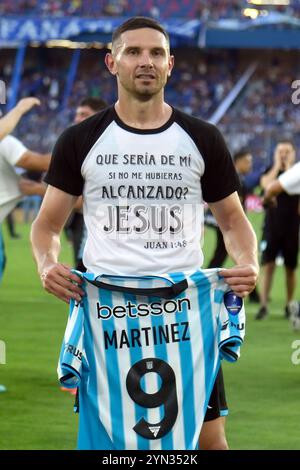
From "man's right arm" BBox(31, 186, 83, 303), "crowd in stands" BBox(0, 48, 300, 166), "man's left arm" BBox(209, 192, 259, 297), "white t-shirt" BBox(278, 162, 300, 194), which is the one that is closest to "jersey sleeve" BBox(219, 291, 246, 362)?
"man's left arm" BBox(209, 192, 259, 297)

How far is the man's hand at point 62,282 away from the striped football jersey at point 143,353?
59mm

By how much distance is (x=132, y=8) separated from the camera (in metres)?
54.7

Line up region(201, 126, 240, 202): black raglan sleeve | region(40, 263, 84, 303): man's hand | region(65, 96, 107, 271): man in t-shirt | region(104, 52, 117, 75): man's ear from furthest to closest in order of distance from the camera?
region(65, 96, 107, 271): man in t-shirt → region(104, 52, 117, 75): man's ear → region(201, 126, 240, 202): black raglan sleeve → region(40, 263, 84, 303): man's hand

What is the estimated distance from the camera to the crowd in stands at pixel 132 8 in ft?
179

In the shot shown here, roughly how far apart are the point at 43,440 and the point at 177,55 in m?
51.3

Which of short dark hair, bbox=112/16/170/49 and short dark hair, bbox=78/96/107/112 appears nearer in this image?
short dark hair, bbox=112/16/170/49

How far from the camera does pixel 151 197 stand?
211 inches

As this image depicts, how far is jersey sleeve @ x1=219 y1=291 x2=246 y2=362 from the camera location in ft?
17.6

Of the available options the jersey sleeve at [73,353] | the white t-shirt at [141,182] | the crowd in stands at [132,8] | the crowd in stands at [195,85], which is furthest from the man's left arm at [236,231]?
the crowd in stands at [132,8]

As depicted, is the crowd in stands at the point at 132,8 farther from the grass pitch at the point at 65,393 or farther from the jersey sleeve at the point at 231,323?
the jersey sleeve at the point at 231,323

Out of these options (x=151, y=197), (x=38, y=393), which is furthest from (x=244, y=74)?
(x=151, y=197)

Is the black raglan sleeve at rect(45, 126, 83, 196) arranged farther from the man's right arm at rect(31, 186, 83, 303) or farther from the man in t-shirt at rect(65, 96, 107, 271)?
the man in t-shirt at rect(65, 96, 107, 271)

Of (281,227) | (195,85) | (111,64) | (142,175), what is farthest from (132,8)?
(142,175)

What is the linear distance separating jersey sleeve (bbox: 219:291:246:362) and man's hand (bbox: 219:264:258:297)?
0.08 metres
